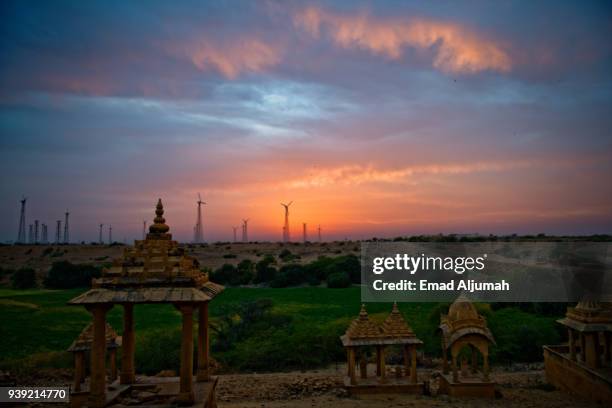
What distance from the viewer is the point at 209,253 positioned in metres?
84.6

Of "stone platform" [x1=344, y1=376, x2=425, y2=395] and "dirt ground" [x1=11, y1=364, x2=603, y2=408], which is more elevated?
"stone platform" [x1=344, y1=376, x2=425, y2=395]

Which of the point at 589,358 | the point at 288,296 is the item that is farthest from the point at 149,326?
the point at 589,358

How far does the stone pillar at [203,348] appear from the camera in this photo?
12586mm

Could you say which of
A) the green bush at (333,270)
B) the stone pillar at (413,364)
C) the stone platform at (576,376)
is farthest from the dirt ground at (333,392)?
the green bush at (333,270)

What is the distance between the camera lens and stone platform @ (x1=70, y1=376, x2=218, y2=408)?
36.5 feet

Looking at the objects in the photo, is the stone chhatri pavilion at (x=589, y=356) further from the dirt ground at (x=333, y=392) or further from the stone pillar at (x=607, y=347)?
the dirt ground at (x=333, y=392)

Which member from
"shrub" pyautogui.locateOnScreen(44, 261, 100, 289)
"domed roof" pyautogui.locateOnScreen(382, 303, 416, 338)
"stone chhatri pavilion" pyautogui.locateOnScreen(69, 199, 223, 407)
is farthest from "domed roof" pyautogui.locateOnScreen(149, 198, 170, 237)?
"shrub" pyautogui.locateOnScreen(44, 261, 100, 289)

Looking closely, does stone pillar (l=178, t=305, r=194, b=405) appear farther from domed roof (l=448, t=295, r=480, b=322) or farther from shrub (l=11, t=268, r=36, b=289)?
shrub (l=11, t=268, r=36, b=289)

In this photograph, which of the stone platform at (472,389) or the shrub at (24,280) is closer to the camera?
the stone platform at (472,389)

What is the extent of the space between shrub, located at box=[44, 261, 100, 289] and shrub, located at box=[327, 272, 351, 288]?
24251 millimetres

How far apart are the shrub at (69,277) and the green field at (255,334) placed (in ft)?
49.7

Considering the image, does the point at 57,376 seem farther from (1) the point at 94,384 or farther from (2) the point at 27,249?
(2) the point at 27,249

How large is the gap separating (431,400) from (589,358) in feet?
17.8

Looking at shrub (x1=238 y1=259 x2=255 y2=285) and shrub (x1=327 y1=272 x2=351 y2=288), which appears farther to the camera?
shrub (x1=238 y1=259 x2=255 y2=285)
